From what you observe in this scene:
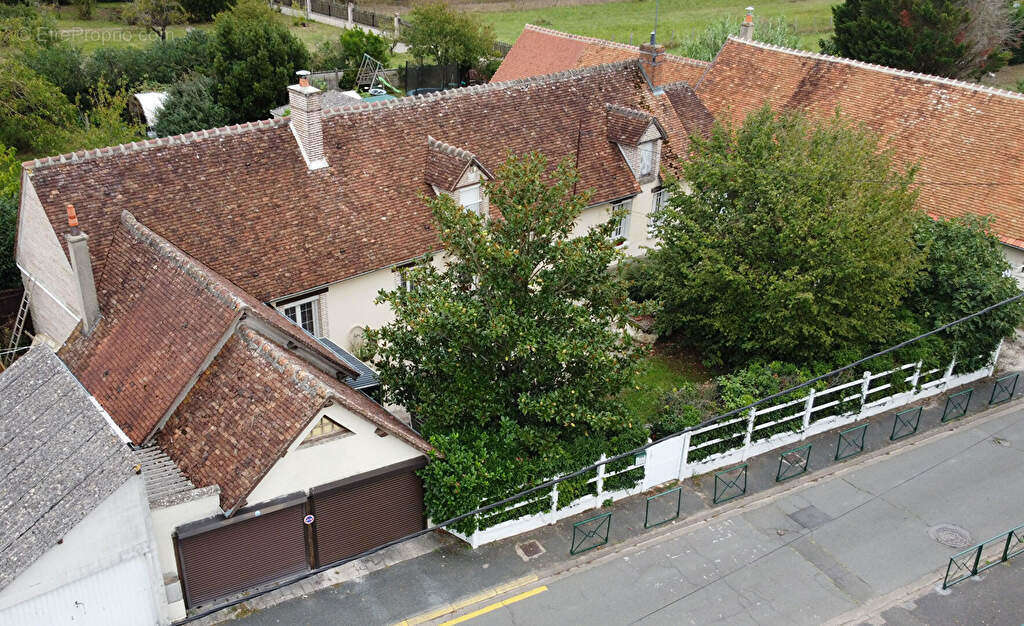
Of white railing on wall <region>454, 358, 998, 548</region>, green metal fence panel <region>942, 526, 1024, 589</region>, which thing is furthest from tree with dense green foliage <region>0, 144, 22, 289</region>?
green metal fence panel <region>942, 526, 1024, 589</region>

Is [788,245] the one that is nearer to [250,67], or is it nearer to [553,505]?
[553,505]

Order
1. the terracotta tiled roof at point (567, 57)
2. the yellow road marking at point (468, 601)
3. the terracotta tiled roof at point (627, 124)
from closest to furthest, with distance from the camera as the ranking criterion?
the yellow road marking at point (468, 601) → the terracotta tiled roof at point (627, 124) → the terracotta tiled roof at point (567, 57)

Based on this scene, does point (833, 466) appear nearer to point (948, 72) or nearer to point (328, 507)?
point (328, 507)

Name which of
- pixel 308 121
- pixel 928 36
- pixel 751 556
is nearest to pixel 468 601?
pixel 751 556

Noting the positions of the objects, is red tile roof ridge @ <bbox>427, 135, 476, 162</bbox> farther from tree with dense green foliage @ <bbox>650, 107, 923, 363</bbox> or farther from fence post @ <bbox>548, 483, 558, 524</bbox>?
fence post @ <bbox>548, 483, 558, 524</bbox>

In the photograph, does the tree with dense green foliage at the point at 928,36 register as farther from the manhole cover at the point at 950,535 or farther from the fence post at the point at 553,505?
the fence post at the point at 553,505

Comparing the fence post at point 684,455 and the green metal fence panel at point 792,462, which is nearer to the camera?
the fence post at point 684,455

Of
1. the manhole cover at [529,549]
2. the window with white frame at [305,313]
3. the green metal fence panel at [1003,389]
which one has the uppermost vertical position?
the window with white frame at [305,313]

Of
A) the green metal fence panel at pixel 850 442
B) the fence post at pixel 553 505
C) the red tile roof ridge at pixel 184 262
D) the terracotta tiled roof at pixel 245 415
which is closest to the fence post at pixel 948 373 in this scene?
the green metal fence panel at pixel 850 442
